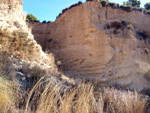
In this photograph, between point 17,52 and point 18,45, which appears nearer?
point 17,52

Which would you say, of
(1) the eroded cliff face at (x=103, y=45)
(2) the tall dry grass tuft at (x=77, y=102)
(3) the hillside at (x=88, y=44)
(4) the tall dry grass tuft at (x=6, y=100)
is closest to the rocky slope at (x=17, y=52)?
(3) the hillside at (x=88, y=44)

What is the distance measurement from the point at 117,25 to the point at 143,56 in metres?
3.21

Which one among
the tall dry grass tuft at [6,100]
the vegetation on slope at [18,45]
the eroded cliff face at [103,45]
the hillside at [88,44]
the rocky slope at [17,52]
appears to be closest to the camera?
the tall dry grass tuft at [6,100]

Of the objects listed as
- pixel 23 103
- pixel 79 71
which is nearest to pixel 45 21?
pixel 79 71

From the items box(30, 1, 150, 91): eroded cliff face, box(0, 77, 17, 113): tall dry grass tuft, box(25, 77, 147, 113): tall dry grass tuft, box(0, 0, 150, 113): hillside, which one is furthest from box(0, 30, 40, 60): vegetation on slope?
box(30, 1, 150, 91): eroded cliff face

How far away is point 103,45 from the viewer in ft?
35.2

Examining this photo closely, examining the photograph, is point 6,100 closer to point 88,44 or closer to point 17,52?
point 17,52

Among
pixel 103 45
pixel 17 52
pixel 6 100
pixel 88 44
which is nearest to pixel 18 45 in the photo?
pixel 17 52

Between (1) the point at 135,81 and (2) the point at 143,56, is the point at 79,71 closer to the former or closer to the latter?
(1) the point at 135,81

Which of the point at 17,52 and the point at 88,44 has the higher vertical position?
the point at 88,44

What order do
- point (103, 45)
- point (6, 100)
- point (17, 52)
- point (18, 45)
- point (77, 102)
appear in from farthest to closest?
point (103, 45)
point (18, 45)
point (17, 52)
point (77, 102)
point (6, 100)

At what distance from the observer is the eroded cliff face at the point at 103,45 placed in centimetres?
1030

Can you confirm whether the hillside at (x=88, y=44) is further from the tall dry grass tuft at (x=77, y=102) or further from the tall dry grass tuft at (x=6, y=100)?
the tall dry grass tuft at (x=77, y=102)

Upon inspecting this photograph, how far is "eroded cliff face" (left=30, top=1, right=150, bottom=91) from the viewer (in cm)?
1030
